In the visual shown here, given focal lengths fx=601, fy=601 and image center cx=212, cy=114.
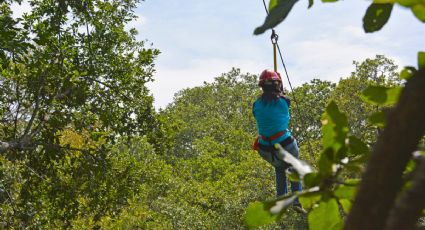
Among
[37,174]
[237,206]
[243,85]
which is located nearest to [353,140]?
[37,174]

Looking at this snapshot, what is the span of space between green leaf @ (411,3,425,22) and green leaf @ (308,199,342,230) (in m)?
0.22

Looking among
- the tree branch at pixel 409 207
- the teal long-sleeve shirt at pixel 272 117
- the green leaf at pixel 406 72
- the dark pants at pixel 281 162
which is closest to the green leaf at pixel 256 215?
the green leaf at pixel 406 72

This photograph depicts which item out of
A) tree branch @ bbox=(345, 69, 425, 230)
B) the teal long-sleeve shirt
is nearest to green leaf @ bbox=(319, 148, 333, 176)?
tree branch @ bbox=(345, 69, 425, 230)

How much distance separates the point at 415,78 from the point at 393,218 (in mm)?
113

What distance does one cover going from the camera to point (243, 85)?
125 feet

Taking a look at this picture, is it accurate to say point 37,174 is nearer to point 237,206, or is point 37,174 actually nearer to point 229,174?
point 237,206

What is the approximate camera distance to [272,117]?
16.9 feet

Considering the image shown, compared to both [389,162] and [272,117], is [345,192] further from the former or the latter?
[272,117]

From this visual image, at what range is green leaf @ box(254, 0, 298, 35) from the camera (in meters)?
0.58

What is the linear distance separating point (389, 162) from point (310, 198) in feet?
0.97

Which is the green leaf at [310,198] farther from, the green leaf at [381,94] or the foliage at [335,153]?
the green leaf at [381,94]

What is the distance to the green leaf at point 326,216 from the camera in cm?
69

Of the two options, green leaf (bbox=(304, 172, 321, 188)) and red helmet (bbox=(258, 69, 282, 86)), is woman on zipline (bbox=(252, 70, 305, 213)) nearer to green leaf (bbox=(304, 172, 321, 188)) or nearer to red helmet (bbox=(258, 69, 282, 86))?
red helmet (bbox=(258, 69, 282, 86))

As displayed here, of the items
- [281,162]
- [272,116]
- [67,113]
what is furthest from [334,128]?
[67,113]
